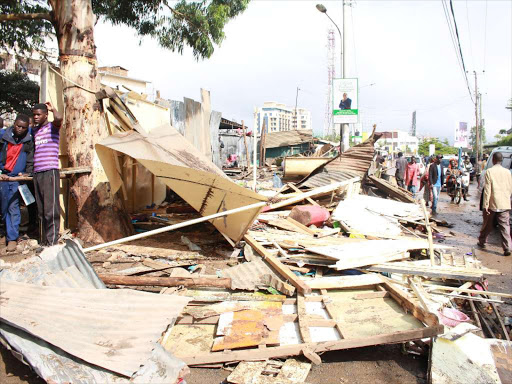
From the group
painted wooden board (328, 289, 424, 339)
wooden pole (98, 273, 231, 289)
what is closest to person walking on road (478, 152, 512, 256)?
painted wooden board (328, 289, 424, 339)

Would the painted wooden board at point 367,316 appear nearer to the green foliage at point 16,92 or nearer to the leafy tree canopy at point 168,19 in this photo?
the leafy tree canopy at point 168,19

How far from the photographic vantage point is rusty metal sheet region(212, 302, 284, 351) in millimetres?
3047

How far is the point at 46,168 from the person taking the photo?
514 centimetres

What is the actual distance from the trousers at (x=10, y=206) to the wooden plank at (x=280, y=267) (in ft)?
11.2

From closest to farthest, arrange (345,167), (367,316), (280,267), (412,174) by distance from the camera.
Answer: (367,316) → (280,267) → (345,167) → (412,174)

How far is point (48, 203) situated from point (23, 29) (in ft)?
27.8

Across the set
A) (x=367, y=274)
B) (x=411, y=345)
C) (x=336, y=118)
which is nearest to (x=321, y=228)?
(x=367, y=274)

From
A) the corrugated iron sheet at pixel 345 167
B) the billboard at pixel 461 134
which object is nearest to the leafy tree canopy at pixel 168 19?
the corrugated iron sheet at pixel 345 167

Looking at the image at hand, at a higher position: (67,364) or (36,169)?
(36,169)

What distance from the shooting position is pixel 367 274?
170 inches

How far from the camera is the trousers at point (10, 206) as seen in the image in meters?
5.39

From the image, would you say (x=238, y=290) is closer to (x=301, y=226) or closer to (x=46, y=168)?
(x=301, y=226)

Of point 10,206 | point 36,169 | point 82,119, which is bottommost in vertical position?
point 10,206

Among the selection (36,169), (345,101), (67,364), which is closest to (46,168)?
(36,169)
